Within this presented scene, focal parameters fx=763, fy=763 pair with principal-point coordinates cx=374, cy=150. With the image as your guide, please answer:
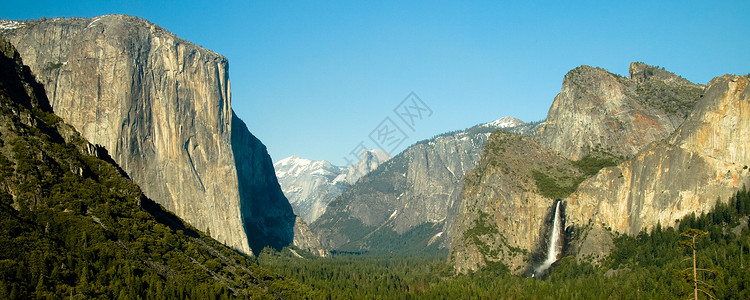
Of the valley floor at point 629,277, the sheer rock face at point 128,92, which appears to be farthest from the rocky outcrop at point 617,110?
the sheer rock face at point 128,92

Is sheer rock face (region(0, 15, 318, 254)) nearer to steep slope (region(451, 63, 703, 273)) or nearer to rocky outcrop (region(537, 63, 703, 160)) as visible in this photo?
steep slope (region(451, 63, 703, 273))

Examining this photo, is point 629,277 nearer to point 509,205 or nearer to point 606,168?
point 606,168

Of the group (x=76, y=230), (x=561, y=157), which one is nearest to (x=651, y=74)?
(x=561, y=157)

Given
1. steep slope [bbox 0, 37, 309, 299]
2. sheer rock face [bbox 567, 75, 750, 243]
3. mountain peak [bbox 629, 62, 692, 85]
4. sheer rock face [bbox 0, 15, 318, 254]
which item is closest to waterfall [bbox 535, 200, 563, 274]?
sheer rock face [bbox 567, 75, 750, 243]

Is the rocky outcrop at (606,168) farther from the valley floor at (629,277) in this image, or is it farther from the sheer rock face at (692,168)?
the valley floor at (629,277)

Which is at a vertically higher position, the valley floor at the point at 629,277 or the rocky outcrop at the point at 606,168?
the rocky outcrop at the point at 606,168

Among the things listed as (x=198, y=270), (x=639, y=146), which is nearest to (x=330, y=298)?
(x=198, y=270)
